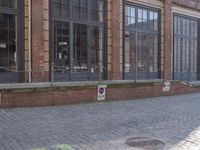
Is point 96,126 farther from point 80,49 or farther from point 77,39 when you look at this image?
point 77,39

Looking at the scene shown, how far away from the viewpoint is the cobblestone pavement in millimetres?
7809

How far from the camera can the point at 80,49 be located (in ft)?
54.6

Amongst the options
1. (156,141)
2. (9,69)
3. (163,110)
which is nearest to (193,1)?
(163,110)

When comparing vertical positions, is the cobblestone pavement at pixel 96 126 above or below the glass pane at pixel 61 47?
below

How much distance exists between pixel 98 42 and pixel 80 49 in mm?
1254

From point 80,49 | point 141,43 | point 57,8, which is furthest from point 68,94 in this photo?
point 141,43

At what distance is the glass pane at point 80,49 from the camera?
54.0ft

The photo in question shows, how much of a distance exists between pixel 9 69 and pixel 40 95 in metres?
2.18

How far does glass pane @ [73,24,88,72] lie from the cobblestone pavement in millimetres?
3211

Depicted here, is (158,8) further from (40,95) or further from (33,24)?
(40,95)

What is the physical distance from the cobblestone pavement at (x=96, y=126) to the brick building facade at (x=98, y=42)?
5.09 ft

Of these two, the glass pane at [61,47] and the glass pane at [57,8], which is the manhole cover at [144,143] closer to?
the glass pane at [61,47]

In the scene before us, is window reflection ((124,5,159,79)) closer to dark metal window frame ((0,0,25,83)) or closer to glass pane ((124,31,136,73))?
glass pane ((124,31,136,73))

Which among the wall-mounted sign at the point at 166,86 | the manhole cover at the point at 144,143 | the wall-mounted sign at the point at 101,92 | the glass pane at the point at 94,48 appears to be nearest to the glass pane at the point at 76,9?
the glass pane at the point at 94,48
